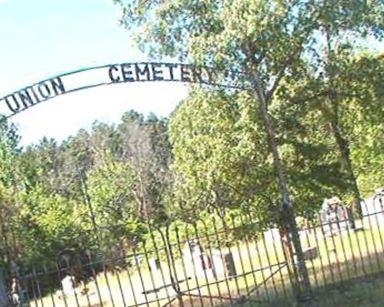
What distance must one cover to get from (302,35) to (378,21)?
1.74 m

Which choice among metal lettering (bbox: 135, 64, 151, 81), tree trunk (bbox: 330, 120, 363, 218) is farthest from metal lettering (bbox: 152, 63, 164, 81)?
tree trunk (bbox: 330, 120, 363, 218)

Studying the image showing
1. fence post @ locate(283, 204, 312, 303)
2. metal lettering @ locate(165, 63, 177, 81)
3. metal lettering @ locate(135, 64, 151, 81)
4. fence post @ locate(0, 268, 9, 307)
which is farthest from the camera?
fence post @ locate(283, 204, 312, 303)

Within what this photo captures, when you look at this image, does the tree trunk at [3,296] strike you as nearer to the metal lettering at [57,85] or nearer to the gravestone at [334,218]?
the metal lettering at [57,85]

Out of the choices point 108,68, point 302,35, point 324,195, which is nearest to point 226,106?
point 302,35

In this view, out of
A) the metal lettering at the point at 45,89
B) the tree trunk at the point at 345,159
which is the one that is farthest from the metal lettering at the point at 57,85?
the tree trunk at the point at 345,159

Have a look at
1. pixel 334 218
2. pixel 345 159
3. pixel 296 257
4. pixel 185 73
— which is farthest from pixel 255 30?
pixel 345 159

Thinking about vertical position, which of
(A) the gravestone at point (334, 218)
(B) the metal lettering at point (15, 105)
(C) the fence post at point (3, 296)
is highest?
(B) the metal lettering at point (15, 105)

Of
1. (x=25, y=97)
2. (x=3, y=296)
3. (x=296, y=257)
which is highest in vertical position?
(x=25, y=97)

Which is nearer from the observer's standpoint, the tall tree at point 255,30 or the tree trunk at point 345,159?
the tall tree at point 255,30

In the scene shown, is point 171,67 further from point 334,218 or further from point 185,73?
point 334,218

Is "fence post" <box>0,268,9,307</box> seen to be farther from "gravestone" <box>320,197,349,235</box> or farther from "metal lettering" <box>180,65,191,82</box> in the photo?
"gravestone" <box>320,197,349,235</box>

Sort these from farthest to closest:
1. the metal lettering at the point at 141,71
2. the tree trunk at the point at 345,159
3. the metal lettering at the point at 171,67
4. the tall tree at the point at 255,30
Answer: the tree trunk at the point at 345,159 → the tall tree at the point at 255,30 → the metal lettering at the point at 171,67 → the metal lettering at the point at 141,71

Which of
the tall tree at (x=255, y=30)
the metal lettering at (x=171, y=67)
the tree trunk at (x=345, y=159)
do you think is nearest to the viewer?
the metal lettering at (x=171, y=67)

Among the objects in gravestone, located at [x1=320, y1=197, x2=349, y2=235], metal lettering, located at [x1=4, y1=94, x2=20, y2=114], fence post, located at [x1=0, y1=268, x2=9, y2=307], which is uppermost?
metal lettering, located at [x1=4, y1=94, x2=20, y2=114]
